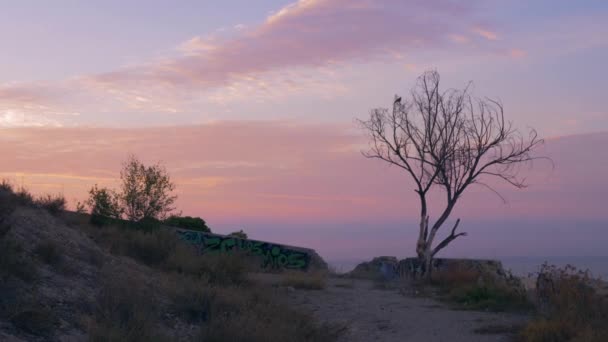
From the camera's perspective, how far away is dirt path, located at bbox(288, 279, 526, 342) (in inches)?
690

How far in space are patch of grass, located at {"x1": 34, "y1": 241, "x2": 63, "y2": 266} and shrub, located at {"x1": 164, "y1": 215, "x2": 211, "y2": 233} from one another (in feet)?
82.8

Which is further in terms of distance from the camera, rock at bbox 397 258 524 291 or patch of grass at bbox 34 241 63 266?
rock at bbox 397 258 524 291

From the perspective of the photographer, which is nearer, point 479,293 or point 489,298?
point 489,298

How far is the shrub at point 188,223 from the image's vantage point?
142 feet

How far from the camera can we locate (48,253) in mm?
16969

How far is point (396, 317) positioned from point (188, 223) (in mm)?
25800

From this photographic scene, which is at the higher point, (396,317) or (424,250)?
(424,250)

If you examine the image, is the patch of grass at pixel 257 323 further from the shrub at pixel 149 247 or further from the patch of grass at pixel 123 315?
the shrub at pixel 149 247

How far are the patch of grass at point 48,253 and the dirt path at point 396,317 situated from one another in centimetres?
647

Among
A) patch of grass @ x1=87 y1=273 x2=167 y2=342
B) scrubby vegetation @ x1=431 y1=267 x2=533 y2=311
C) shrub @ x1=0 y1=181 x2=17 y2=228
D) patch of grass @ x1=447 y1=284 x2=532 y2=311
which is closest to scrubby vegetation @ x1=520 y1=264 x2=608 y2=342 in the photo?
patch of grass @ x1=447 y1=284 x2=532 y2=311

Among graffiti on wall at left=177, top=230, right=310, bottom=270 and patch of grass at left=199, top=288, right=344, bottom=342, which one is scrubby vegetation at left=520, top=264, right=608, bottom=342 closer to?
patch of grass at left=199, top=288, right=344, bottom=342

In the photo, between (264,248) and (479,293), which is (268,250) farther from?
(479,293)

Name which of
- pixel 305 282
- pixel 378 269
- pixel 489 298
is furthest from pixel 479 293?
pixel 378 269

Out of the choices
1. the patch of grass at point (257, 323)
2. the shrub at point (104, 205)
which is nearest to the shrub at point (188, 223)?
the shrub at point (104, 205)
